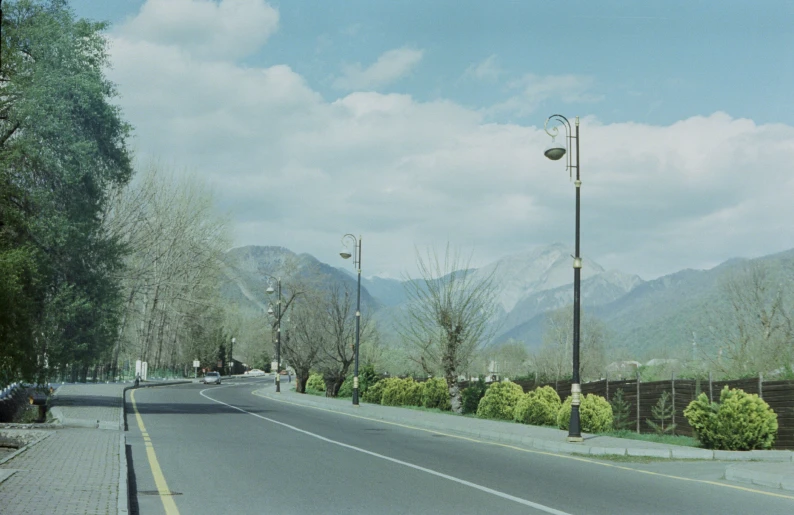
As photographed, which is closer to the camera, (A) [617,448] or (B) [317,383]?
(A) [617,448]

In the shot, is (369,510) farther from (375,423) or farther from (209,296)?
(209,296)

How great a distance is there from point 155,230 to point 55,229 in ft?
180

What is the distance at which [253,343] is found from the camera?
578 ft

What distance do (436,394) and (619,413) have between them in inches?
567

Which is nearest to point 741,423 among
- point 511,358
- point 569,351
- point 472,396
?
point 472,396

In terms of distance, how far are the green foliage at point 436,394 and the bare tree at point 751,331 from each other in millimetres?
11809

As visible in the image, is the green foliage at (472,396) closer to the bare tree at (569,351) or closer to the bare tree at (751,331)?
the bare tree at (751,331)

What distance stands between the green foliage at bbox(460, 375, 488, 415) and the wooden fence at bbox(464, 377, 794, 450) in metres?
4.32

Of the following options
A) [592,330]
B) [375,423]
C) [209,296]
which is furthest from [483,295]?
[592,330]

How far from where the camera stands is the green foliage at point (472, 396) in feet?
112

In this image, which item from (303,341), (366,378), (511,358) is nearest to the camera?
(366,378)

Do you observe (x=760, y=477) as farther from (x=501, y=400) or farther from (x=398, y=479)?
(x=501, y=400)

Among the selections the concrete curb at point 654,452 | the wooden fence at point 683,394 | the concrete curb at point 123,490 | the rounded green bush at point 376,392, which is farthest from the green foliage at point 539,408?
the rounded green bush at point 376,392

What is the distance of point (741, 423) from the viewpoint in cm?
1848
